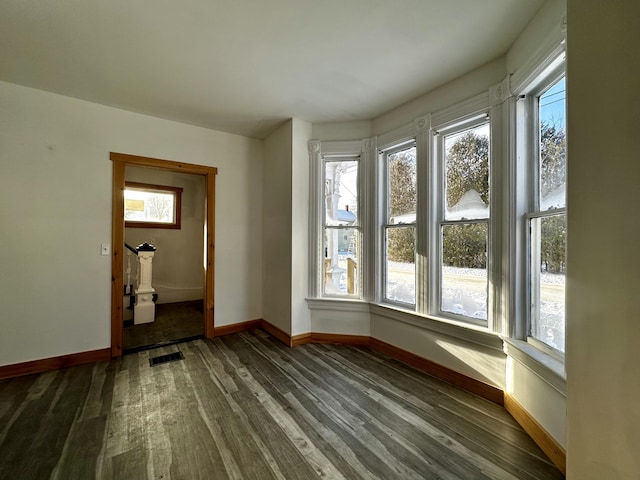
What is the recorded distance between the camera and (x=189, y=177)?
533 cm

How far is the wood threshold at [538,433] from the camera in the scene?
1444 millimetres

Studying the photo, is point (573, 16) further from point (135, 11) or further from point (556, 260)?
point (135, 11)

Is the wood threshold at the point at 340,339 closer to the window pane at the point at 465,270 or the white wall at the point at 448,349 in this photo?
the white wall at the point at 448,349

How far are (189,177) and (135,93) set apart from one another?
2.89 meters

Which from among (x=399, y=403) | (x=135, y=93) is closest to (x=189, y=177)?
(x=135, y=93)

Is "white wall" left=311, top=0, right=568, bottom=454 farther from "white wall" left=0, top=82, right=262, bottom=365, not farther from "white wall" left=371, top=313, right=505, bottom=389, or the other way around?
"white wall" left=0, top=82, right=262, bottom=365

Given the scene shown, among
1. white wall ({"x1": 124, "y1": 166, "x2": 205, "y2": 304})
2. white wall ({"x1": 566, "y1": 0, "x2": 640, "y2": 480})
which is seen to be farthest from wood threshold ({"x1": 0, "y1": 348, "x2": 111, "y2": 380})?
white wall ({"x1": 566, "y1": 0, "x2": 640, "y2": 480})

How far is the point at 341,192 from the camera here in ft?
10.8

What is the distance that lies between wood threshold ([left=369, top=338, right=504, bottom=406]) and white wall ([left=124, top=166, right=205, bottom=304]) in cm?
383

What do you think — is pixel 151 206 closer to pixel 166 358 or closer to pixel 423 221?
pixel 166 358

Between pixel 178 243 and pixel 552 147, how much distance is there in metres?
5.69

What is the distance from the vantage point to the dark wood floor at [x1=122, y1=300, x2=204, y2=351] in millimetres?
3324

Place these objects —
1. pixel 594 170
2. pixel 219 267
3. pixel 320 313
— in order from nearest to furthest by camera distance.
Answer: pixel 594 170 → pixel 320 313 → pixel 219 267

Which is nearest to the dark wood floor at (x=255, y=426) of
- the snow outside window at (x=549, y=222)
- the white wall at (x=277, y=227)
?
the snow outside window at (x=549, y=222)
